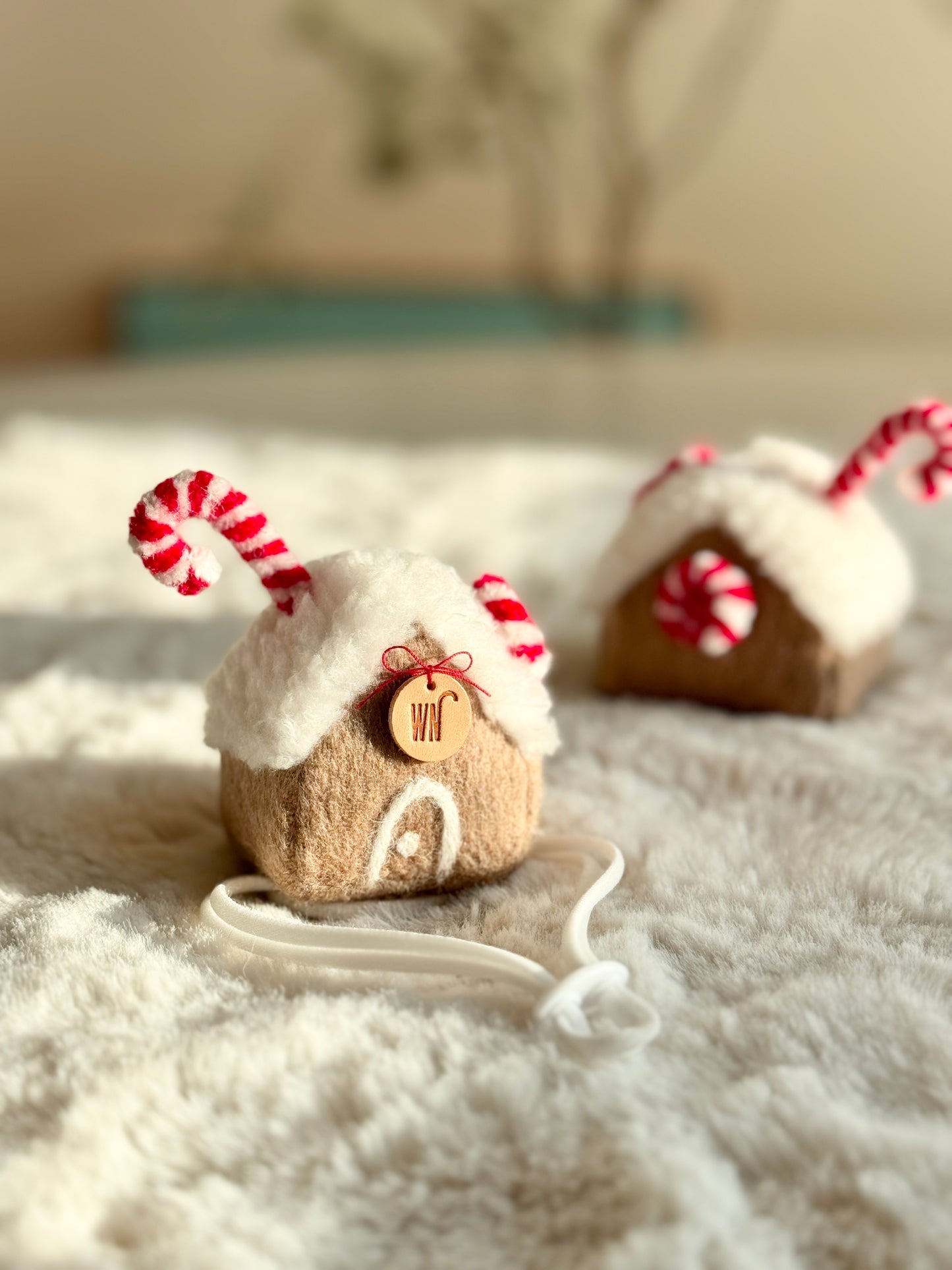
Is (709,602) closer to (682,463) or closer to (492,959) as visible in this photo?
(682,463)

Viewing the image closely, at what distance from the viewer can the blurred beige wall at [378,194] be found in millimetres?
2463

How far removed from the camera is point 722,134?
2598 mm

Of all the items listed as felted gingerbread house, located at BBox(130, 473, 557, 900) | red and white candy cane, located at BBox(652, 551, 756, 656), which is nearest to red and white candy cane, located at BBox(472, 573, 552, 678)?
felted gingerbread house, located at BBox(130, 473, 557, 900)

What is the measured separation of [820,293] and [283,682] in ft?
7.84

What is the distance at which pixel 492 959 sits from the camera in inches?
18.3

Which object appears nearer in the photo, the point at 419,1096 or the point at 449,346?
the point at 419,1096

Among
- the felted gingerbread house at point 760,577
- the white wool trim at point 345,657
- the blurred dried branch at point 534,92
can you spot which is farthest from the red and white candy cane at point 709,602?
the blurred dried branch at point 534,92

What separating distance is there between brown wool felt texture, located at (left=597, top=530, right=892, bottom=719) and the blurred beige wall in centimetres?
204

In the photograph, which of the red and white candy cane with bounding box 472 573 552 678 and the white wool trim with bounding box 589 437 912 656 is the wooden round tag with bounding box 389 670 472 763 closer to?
the red and white candy cane with bounding box 472 573 552 678

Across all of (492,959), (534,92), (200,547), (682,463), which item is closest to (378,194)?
(534,92)

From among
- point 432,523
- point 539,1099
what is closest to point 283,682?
point 539,1099

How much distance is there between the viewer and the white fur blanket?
14.4 inches

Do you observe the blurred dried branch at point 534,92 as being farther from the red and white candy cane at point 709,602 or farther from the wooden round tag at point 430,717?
the wooden round tag at point 430,717

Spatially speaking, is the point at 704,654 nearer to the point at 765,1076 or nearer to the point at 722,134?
the point at 765,1076
